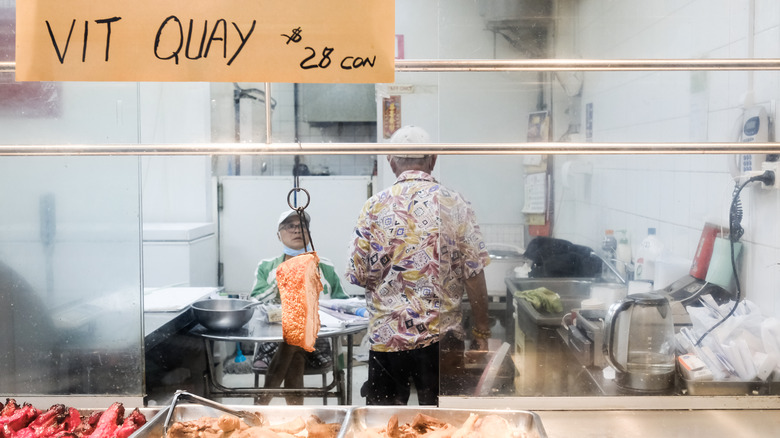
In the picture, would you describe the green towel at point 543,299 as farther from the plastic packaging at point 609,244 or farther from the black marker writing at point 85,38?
the black marker writing at point 85,38

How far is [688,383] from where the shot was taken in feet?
5.49

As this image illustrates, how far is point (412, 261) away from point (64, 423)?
138 centimetres

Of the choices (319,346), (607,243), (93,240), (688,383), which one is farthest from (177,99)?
(688,383)

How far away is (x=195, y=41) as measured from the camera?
0.96 metres

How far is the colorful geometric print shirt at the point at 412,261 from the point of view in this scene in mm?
2359

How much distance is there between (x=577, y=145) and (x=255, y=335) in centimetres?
239

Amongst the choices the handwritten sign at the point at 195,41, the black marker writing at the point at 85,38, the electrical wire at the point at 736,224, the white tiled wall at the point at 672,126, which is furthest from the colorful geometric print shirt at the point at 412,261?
the black marker writing at the point at 85,38

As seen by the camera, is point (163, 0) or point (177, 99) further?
point (177, 99)

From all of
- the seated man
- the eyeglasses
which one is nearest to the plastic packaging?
the seated man

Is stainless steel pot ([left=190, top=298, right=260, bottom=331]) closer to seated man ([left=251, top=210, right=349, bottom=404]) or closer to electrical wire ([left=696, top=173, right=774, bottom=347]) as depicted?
seated man ([left=251, top=210, right=349, bottom=404])

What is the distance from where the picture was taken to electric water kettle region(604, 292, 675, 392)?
1.74 metres

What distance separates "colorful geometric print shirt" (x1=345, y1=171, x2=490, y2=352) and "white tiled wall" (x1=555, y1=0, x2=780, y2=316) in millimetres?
491

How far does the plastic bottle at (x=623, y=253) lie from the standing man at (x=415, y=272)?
0.57 meters

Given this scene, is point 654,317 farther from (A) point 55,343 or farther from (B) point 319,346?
(B) point 319,346
